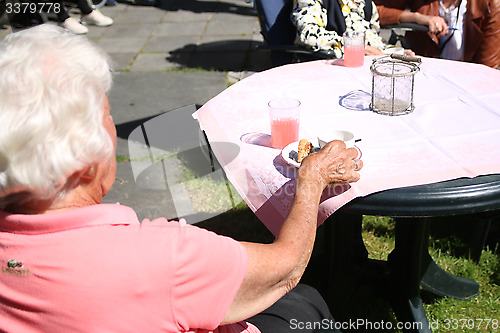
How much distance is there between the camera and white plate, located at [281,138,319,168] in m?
1.53

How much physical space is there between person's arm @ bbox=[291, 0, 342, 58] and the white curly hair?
7.05ft

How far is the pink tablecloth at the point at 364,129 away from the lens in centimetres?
147

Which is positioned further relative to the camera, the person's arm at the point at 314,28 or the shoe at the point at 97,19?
the shoe at the point at 97,19

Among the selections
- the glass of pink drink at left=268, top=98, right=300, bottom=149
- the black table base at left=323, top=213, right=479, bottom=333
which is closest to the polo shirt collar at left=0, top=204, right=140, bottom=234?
the glass of pink drink at left=268, top=98, right=300, bottom=149

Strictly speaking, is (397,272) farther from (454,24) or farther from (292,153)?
(454,24)

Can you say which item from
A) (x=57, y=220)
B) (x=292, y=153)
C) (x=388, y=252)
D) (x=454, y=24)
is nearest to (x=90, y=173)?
(x=57, y=220)

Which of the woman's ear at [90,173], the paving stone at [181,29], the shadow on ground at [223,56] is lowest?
the shadow on ground at [223,56]

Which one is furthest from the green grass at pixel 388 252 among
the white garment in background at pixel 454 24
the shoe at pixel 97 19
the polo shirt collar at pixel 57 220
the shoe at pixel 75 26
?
the shoe at pixel 97 19

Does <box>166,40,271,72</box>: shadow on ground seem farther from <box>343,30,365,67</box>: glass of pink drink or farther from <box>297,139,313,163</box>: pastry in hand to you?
<box>297,139,313,163</box>: pastry in hand

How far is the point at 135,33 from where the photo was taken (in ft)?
20.7

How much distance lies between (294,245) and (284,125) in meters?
0.53

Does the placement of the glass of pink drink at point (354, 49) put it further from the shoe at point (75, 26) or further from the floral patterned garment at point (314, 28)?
the shoe at point (75, 26)

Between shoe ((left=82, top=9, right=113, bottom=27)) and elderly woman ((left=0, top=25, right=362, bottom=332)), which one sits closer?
elderly woman ((left=0, top=25, right=362, bottom=332))

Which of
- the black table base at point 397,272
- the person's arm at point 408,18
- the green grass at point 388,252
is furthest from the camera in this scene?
the person's arm at point 408,18
